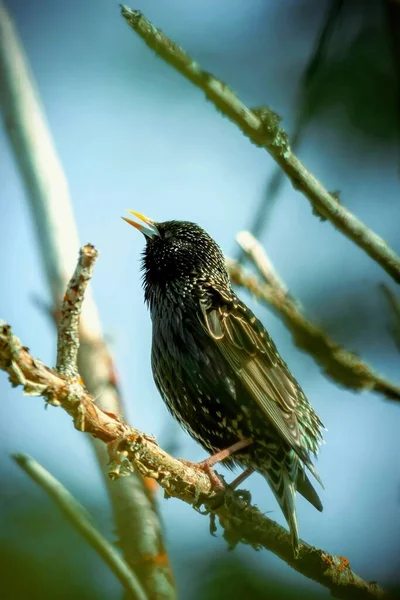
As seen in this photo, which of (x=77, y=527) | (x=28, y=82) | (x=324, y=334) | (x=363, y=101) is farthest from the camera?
(x=28, y=82)

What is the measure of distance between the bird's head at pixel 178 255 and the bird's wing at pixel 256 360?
0.33 m

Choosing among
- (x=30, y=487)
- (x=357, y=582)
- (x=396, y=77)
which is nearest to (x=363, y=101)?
(x=396, y=77)

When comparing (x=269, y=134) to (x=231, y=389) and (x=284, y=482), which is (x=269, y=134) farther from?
(x=284, y=482)

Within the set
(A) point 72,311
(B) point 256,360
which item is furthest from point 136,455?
(B) point 256,360

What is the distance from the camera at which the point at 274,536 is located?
3.92 metres

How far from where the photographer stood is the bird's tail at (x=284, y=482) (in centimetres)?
421

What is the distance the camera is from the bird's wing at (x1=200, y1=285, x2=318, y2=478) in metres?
4.46

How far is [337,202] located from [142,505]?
5.77ft

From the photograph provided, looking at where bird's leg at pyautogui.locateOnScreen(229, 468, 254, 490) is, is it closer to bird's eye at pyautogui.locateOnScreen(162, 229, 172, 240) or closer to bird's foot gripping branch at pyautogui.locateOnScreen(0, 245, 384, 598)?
bird's foot gripping branch at pyautogui.locateOnScreen(0, 245, 384, 598)

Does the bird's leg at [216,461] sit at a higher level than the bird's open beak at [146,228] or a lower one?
lower

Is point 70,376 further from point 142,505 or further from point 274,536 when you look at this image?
point 274,536

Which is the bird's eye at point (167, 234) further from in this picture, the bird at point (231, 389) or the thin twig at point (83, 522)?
the thin twig at point (83, 522)

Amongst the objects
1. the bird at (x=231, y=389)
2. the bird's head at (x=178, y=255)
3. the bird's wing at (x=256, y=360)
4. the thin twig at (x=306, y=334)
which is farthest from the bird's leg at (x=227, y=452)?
the bird's head at (x=178, y=255)

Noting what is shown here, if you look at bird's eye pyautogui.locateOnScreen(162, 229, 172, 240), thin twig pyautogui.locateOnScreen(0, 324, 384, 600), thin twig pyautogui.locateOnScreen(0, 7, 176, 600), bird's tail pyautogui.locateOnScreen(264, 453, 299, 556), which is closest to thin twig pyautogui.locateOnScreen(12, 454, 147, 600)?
thin twig pyautogui.locateOnScreen(0, 324, 384, 600)
